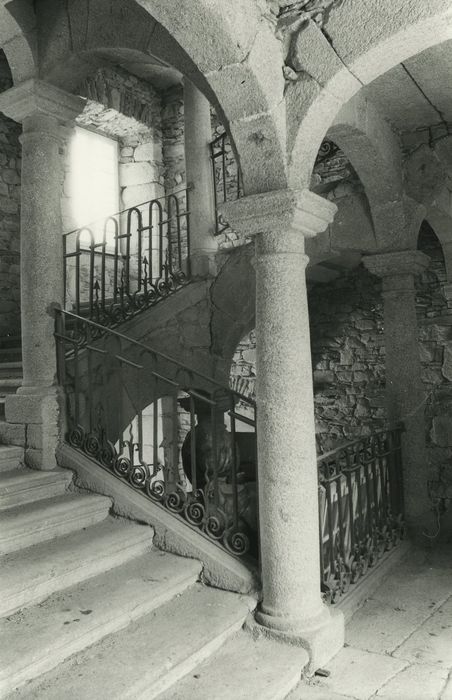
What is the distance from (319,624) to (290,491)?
Answer: 748 millimetres

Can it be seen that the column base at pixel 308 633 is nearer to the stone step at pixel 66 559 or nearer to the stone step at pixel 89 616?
the stone step at pixel 89 616

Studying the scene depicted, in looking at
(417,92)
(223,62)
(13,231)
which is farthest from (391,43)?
(13,231)

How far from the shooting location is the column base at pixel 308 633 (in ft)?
9.88

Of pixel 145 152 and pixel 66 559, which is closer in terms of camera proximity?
pixel 66 559

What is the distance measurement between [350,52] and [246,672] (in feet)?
9.99

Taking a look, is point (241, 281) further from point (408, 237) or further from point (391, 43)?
point (391, 43)

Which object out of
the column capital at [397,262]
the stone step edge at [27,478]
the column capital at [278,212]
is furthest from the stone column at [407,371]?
the stone step edge at [27,478]

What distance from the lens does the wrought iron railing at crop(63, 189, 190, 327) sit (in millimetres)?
5250

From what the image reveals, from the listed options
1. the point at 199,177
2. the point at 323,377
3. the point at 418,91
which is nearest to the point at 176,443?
the point at 418,91

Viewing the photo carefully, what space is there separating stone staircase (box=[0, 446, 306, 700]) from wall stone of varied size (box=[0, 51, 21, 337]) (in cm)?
371

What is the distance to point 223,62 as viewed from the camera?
2.90 meters

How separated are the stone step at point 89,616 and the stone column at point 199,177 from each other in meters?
3.35

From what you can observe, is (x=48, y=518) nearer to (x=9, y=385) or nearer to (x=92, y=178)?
(x=9, y=385)

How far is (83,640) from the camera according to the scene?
103 inches
